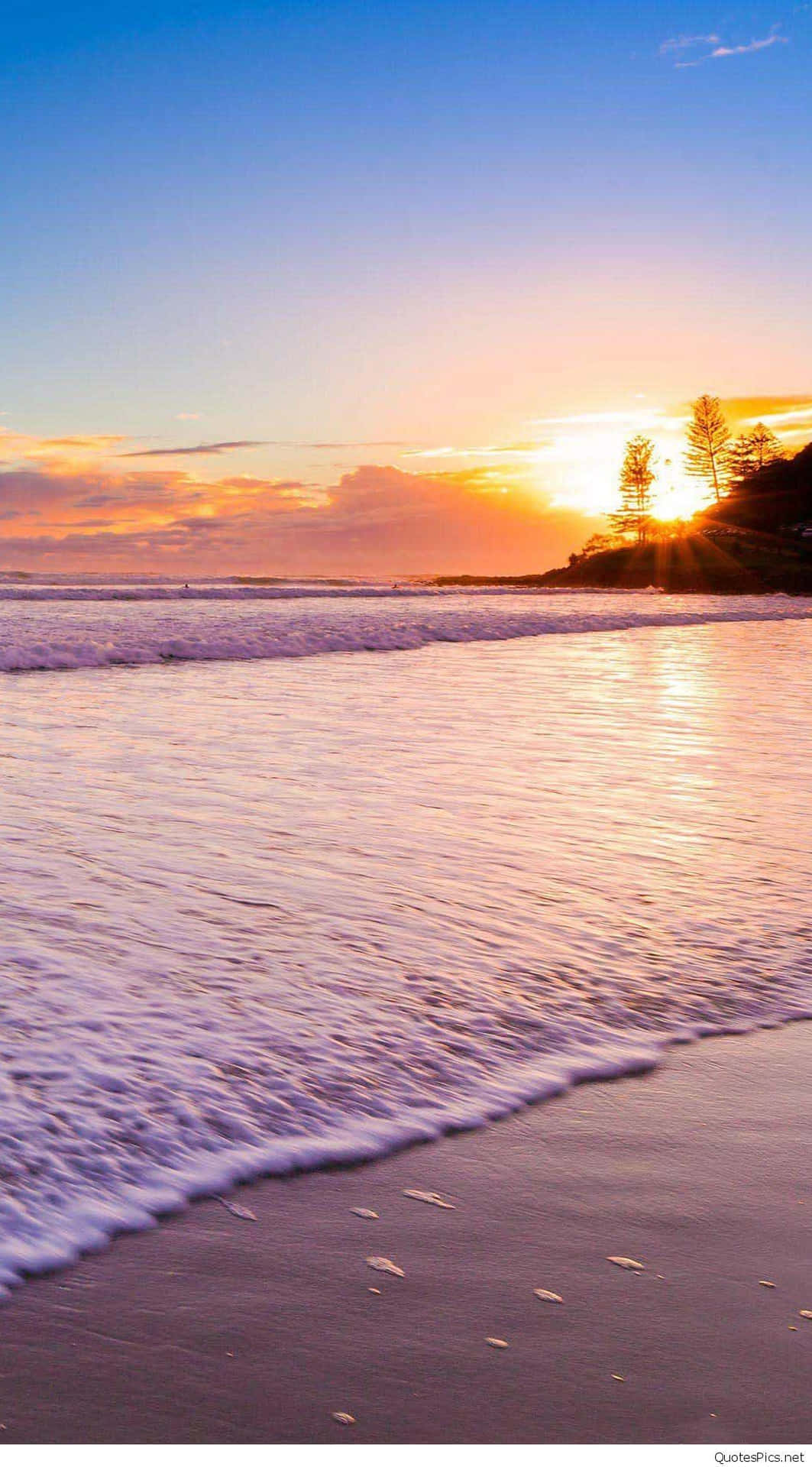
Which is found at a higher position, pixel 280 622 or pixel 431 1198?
pixel 280 622

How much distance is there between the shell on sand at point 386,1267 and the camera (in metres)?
2.22

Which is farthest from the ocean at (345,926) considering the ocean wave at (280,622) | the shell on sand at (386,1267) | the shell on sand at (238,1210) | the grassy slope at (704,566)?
the grassy slope at (704,566)

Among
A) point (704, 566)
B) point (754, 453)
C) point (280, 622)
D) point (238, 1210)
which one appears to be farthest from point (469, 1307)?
point (754, 453)

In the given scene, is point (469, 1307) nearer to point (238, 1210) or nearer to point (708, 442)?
point (238, 1210)

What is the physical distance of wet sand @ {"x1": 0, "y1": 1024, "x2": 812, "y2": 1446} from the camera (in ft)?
5.99

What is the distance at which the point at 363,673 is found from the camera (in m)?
15.8

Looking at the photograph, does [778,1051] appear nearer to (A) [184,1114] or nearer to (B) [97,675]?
(A) [184,1114]

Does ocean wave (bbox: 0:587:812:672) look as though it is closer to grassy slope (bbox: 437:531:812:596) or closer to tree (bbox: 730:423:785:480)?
grassy slope (bbox: 437:531:812:596)

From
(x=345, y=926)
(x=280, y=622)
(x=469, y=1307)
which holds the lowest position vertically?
(x=469, y=1307)

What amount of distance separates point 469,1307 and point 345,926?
7.26ft

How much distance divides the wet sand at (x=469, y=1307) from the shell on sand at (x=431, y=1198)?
21mm

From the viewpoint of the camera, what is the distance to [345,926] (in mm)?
4273
